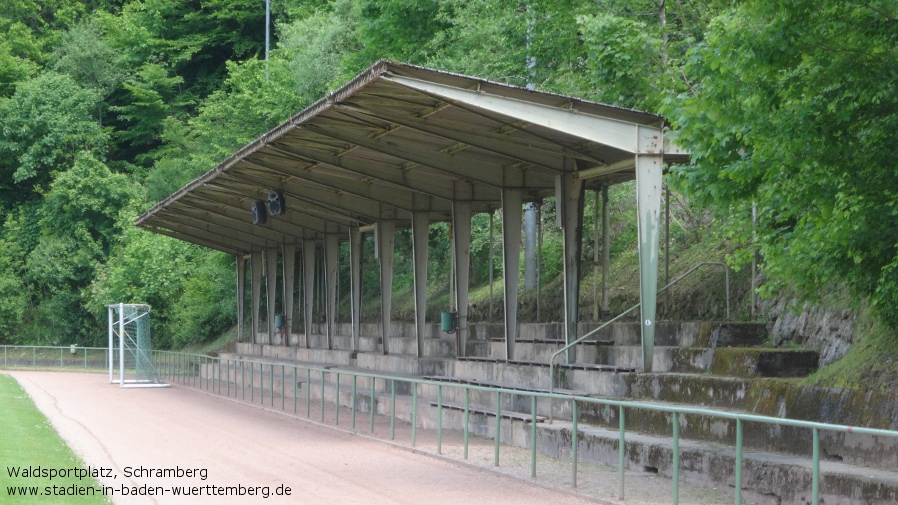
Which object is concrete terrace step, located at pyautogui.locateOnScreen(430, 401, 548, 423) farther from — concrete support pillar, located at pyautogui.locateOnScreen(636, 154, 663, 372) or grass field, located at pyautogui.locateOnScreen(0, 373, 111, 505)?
grass field, located at pyautogui.locateOnScreen(0, 373, 111, 505)

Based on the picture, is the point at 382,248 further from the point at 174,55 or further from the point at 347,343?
the point at 174,55

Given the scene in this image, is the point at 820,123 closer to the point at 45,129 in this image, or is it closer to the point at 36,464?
the point at 36,464

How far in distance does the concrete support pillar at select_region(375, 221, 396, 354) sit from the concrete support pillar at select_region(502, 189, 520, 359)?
7448 millimetres

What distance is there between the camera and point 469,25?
33.1 m

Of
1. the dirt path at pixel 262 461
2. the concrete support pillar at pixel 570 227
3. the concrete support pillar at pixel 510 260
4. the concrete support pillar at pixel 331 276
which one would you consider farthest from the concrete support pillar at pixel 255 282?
the concrete support pillar at pixel 570 227

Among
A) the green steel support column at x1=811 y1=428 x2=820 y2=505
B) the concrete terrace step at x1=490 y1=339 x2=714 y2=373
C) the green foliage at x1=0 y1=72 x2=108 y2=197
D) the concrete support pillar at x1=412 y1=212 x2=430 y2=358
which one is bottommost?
the green steel support column at x1=811 y1=428 x2=820 y2=505

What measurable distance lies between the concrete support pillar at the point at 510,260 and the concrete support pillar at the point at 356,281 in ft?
36.0

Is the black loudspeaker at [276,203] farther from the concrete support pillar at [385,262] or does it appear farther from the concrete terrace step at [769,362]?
the concrete terrace step at [769,362]

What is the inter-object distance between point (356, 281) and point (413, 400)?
1574cm

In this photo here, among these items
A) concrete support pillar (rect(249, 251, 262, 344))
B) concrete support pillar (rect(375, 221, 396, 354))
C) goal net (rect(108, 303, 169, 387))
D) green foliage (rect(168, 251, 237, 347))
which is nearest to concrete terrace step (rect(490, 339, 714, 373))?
concrete support pillar (rect(375, 221, 396, 354))

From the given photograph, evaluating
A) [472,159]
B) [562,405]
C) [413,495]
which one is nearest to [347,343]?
[472,159]

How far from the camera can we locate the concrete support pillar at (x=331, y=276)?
37.3 m

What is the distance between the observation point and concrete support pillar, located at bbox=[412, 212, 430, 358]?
2773 cm

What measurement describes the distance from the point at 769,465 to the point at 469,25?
23.7m
